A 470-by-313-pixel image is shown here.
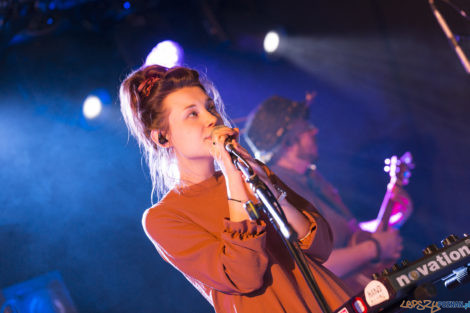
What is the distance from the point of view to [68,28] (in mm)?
3891

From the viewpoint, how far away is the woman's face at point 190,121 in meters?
1.82

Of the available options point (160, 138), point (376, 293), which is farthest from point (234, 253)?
point (160, 138)

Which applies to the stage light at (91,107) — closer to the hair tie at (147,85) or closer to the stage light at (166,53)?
the stage light at (166,53)

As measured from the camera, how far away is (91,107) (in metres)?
3.88

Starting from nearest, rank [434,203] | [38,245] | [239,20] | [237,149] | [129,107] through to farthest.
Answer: [237,149], [129,107], [38,245], [239,20], [434,203]

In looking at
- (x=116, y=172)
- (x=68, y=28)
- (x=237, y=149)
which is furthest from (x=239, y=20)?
(x=237, y=149)

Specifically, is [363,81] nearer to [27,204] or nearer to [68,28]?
[68,28]

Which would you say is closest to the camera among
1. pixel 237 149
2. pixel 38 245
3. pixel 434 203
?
pixel 237 149

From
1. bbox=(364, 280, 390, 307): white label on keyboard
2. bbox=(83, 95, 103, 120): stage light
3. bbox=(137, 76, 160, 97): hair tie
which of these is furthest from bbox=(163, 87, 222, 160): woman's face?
bbox=(83, 95, 103, 120): stage light

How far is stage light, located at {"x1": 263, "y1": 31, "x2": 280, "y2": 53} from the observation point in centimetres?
491

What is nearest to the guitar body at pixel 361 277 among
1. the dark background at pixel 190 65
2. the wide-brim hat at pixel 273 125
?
the dark background at pixel 190 65

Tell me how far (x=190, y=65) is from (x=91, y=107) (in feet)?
4.04

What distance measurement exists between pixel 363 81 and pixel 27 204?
4272 millimetres

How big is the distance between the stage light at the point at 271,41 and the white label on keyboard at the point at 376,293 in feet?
13.3
